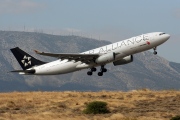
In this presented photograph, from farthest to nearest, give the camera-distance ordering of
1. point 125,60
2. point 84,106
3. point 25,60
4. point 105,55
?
point 25,60
point 125,60
point 105,55
point 84,106

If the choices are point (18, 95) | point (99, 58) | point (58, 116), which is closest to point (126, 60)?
point (99, 58)

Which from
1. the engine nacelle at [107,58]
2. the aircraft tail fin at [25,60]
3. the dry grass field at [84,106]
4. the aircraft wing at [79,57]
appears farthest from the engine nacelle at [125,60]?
the dry grass field at [84,106]

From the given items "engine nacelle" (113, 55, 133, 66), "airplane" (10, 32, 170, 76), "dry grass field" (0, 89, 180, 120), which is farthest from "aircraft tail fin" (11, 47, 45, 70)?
"dry grass field" (0, 89, 180, 120)

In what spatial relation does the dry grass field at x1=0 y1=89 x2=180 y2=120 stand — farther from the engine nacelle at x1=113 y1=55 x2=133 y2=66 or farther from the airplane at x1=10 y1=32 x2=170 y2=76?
the engine nacelle at x1=113 y1=55 x2=133 y2=66

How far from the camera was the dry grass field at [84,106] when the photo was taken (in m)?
39.9

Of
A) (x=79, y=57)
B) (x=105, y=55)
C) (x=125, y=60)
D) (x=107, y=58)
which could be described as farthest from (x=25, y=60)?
(x=107, y=58)

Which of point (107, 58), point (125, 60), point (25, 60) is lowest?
point (107, 58)

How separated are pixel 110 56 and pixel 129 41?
3.20 m

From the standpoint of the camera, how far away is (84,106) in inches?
1831

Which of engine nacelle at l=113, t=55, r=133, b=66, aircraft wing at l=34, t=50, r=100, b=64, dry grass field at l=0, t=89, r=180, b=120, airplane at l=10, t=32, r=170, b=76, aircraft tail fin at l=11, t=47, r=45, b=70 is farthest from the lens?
aircraft tail fin at l=11, t=47, r=45, b=70

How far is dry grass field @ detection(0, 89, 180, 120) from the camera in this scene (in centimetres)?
3994

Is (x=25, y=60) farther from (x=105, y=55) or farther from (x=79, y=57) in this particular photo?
(x=105, y=55)

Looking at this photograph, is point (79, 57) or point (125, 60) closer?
point (79, 57)

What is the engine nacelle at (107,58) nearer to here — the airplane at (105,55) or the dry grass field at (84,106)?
the airplane at (105,55)
